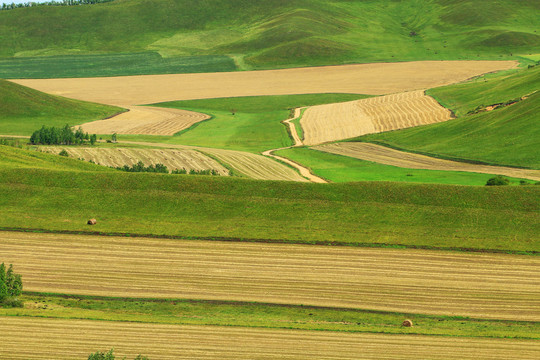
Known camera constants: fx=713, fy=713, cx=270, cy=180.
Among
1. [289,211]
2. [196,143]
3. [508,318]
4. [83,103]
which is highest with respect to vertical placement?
[83,103]

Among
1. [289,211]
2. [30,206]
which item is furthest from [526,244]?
[30,206]

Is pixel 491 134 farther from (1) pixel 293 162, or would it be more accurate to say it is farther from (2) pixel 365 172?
(1) pixel 293 162

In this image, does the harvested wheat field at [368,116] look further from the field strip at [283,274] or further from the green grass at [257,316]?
the green grass at [257,316]

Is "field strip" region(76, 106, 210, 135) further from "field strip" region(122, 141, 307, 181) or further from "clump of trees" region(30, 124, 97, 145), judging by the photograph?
"field strip" region(122, 141, 307, 181)

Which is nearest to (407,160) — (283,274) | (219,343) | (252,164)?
(252,164)

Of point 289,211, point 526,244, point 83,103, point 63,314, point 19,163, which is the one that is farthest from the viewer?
point 83,103

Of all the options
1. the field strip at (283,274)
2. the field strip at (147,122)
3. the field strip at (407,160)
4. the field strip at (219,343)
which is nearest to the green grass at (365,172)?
the field strip at (407,160)

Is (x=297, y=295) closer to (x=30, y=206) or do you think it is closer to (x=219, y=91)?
(x=30, y=206)
